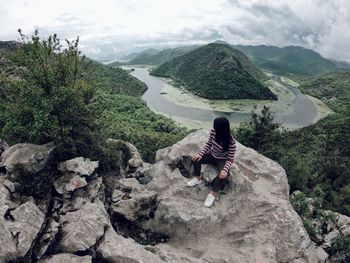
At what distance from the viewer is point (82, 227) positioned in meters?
12.3

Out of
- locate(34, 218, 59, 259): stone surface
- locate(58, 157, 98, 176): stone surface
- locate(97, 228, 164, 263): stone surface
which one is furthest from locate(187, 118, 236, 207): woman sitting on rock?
locate(34, 218, 59, 259): stone surface

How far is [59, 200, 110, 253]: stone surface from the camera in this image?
1171 cm

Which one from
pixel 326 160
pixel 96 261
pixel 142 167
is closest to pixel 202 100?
pixel 326 160

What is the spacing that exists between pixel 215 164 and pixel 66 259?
8.45 m

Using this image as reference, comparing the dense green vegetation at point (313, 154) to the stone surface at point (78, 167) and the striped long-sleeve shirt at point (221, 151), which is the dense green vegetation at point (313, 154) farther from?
the stone surface at point (78, 167)

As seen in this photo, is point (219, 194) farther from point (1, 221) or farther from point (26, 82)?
point (26, 82)

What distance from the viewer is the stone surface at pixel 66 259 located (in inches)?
434

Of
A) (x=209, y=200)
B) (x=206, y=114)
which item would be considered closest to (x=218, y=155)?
(x=209, y=200)

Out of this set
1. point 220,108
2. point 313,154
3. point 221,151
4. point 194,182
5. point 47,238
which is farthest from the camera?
point 220,108

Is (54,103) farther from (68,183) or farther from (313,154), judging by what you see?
(313,154)

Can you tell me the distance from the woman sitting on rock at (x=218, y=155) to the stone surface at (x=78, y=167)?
483 centimetres

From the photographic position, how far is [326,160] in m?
68.5

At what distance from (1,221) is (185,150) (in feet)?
36.2

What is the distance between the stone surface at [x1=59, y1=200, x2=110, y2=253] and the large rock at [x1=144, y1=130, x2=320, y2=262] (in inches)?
113
